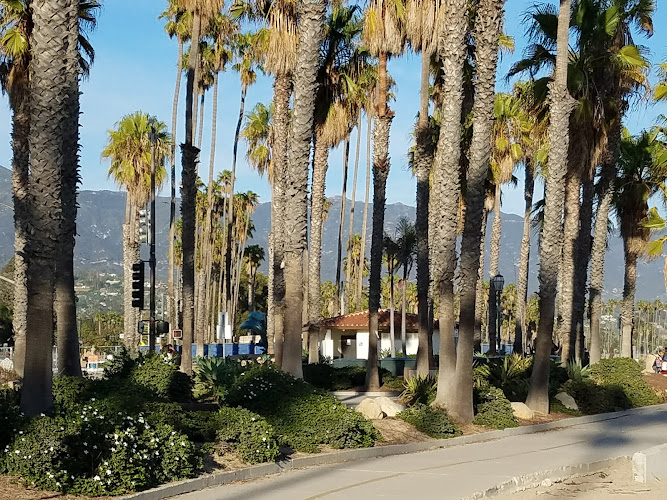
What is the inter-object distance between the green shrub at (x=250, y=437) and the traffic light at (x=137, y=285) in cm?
1254

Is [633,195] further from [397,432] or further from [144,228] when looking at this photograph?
[397,432]

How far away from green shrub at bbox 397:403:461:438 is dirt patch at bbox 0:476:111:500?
911 cm

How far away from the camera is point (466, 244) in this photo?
70.2 feet

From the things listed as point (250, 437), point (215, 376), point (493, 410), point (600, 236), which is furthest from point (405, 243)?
point (250, 437)

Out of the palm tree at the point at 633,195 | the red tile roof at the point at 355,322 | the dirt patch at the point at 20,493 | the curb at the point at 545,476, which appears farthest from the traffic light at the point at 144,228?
the red tile roof at the point at 355,322

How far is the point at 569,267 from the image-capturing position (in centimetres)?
3603

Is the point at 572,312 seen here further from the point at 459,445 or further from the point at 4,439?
the point at 4,439

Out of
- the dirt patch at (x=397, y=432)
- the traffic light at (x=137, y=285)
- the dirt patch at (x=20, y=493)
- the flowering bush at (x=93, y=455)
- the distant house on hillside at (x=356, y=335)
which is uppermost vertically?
the traffic light at (x=137, y=285)

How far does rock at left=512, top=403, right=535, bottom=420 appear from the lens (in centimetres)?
2292

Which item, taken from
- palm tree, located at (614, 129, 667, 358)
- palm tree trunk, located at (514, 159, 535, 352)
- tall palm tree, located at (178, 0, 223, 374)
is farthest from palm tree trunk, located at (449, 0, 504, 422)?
palm tree trunk, located at (514, 159, 535, 352)

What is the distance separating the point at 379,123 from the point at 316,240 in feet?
17.0

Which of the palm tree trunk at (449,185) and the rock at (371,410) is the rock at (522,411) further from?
the rock at (371,410)

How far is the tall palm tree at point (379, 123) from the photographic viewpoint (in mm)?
30188

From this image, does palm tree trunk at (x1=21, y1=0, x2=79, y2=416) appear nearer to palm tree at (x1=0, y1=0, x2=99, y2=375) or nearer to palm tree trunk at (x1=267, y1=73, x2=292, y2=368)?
palm tree at (x1=0, y1=0, x2=99, y2=375)
